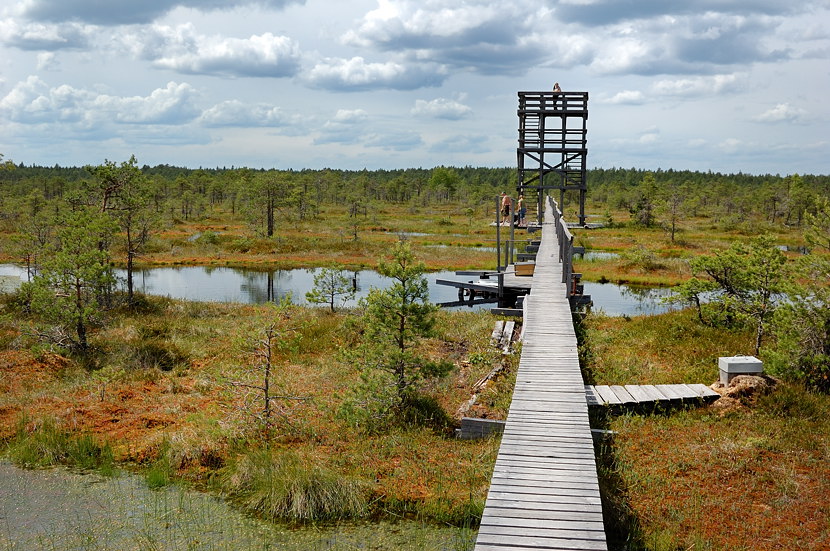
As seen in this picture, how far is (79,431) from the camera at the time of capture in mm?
13117

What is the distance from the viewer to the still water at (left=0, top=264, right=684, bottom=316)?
101 ft

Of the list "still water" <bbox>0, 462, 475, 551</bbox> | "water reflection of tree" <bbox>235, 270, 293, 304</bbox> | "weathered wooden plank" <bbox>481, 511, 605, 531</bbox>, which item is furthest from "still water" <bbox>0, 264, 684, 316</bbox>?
"weathered wooden plank" <bbox>481, 511, 605, 531</bbox>

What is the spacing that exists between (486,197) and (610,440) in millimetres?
95354

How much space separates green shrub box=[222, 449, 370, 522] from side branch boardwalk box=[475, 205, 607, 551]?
108 inches

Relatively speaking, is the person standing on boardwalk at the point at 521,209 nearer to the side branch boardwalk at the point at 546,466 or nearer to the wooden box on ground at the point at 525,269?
the wooden box on ground at the point at 525,269

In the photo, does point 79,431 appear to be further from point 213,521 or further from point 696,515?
point 696,515

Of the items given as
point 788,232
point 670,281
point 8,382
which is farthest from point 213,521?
point 788,232

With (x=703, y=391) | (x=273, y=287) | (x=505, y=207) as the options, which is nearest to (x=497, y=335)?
(x=703, y=391)

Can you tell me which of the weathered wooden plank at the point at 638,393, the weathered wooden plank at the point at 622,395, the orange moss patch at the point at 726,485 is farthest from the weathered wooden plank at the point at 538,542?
the weathered wooden plank at the point at 638,393

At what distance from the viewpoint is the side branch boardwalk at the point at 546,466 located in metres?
7.09

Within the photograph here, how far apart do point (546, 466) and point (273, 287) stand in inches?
1185

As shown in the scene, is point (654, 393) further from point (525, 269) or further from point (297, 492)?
point (525, 269)

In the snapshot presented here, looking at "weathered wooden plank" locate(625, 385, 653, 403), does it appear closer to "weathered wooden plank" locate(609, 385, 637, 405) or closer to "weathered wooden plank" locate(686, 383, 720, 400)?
"weathered wooden plank" locate(609, 385, 637, 405)

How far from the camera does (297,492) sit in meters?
10.3
